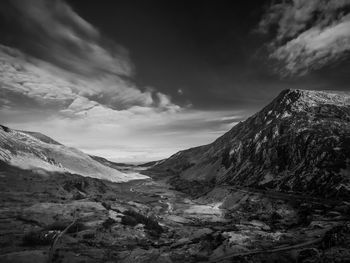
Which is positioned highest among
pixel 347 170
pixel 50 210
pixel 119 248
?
pixel 347 170

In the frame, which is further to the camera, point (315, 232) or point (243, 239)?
point (315, 232)

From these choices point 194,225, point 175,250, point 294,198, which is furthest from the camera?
point 294,198

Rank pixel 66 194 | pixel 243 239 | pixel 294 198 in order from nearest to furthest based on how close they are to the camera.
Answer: pixel 243 239, pixel 294 198, pixel 66 194

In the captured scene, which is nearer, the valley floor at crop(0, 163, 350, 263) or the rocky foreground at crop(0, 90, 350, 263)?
the valley floor at crop(0, 163, 350, 263)

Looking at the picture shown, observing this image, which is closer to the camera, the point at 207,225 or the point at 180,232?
the point at 180,232

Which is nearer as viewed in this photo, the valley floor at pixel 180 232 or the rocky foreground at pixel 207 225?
the valley floor at pixel 180 232

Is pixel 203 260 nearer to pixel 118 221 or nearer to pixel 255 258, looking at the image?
pixel 255 258

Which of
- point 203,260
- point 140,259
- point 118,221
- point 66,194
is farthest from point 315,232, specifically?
point 66,194

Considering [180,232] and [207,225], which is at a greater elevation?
[207,225]
